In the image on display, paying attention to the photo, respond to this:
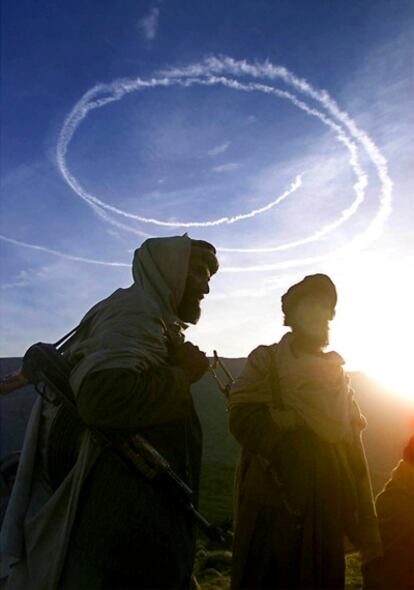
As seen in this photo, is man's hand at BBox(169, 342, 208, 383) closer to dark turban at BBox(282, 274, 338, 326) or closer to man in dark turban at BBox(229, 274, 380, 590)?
man in dark turban at BBox(229, 274, 380, 590)

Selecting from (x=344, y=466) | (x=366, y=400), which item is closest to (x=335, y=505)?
(x=344, y=466)

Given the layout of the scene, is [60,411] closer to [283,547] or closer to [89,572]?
[89,572]

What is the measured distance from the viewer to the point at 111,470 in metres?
2.26

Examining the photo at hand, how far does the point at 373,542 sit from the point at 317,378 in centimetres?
118

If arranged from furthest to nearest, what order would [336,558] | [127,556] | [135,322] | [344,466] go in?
[344,466] → [336,558] → [135,322] → [127,556]

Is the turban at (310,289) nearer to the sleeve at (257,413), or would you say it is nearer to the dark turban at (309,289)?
the dark turban at (309,289)

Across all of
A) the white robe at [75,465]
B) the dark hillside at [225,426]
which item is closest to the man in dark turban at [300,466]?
the white robe at [75,465]

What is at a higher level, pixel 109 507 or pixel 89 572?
pixel 109 507

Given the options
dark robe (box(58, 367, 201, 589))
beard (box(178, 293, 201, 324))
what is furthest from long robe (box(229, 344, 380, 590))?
dark robe (box(58, 367, 201, 589))

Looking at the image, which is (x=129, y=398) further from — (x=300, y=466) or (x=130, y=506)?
(x=300, y=466)

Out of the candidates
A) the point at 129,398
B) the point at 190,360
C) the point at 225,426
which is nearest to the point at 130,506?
the point at 129,398

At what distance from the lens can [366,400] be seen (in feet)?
113

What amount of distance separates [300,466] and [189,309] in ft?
4.35

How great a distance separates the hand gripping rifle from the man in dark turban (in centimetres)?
102
